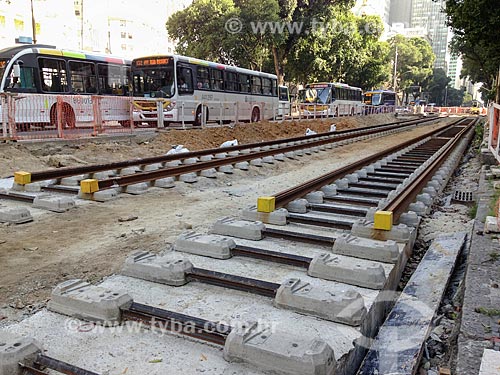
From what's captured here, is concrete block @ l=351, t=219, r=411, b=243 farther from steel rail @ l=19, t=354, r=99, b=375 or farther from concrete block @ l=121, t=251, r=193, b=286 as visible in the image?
steel rail @ l=19, t=354, r=99, b=375

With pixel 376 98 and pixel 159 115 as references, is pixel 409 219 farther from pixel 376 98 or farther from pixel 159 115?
pixel 376 98

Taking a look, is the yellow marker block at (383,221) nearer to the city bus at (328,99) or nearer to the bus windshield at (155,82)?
the bus windshield at (155,82)

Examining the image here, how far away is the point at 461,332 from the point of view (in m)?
2.43

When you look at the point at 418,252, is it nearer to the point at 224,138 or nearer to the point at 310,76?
the point at 224,138

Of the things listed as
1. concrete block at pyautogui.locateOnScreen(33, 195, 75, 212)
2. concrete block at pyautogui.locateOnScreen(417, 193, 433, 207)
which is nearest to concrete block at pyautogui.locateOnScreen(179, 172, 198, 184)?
concrete block at pyautogui.locateOnScreen(33, 195, 75, 212)

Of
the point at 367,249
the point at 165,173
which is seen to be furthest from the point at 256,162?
the point at 367,249

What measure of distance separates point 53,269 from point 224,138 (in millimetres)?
13254

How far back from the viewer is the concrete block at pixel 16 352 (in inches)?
84.5

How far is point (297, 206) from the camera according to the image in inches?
201

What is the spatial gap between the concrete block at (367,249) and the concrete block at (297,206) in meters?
1.29

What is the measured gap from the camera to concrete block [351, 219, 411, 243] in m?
3.94

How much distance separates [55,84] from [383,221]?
14.8 metres

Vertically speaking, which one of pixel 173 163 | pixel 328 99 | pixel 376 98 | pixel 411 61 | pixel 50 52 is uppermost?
pixel 411 61

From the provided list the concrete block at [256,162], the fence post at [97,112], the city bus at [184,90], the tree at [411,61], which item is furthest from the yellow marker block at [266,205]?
the tree at [411,61]
